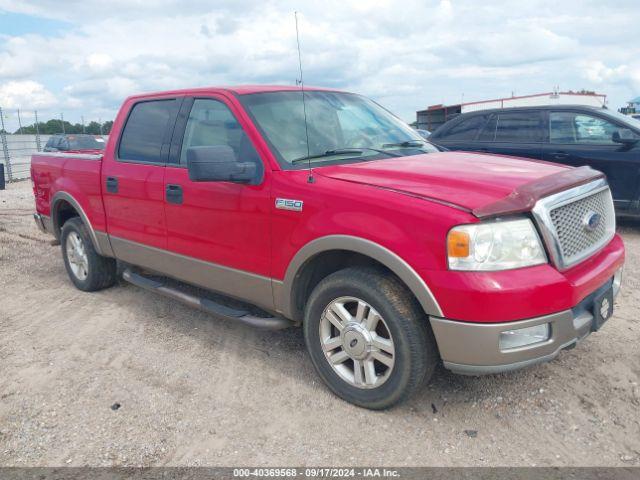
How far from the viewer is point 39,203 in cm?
597

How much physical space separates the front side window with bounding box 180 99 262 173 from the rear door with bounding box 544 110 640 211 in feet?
17.0

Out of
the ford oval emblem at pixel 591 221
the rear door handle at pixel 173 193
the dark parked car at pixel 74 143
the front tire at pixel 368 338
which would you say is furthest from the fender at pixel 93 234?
the dark parked car at pixel 74 143

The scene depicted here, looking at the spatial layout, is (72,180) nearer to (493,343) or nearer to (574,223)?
(493,343)

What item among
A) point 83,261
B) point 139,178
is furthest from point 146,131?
point 83,261

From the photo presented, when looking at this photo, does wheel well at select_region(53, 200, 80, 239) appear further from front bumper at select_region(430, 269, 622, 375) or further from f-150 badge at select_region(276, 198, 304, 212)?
front bumper at select_region(430, 269, 622, 375)

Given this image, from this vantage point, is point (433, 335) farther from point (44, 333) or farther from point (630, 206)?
point (630, 206)

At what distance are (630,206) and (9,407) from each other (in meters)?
6.95

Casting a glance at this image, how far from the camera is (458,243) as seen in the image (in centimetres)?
257

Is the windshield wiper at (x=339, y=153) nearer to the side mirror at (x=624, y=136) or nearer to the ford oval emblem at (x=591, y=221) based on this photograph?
the ford oval emblem at (x=591, y=221)

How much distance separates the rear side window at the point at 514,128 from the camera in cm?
757

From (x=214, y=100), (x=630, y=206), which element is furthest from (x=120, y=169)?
(x=630, y=206)

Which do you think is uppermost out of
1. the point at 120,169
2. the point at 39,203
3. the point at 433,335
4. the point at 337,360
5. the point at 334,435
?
the point at 120,169

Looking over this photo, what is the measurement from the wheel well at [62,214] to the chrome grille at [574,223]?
4609 millimetres

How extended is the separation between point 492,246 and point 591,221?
822mm
